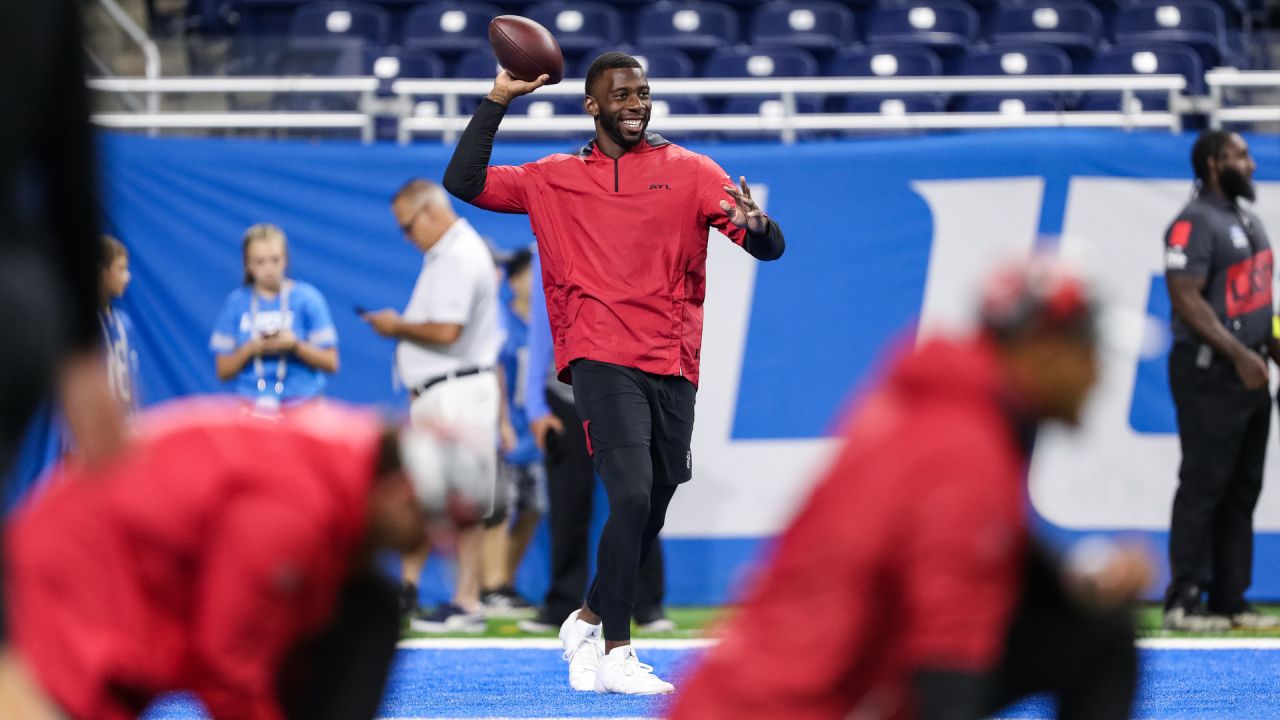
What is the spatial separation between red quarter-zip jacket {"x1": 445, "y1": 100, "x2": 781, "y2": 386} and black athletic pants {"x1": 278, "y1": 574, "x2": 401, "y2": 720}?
8.77 ft

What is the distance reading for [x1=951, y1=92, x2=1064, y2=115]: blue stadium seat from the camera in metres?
11.9

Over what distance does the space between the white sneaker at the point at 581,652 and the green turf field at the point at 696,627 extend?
1772 mm

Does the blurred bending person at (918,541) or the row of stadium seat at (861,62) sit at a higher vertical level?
the row of stadium seat at (861,62)

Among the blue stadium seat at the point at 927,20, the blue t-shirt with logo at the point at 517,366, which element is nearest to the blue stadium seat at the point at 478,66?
the blue stadium seat at the point at 927,20

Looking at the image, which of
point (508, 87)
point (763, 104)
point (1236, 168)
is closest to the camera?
point (508, 87)

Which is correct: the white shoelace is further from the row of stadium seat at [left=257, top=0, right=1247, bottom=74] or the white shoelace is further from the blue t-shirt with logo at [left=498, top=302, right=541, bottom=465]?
the row of stadium seat at [left=257, top=0, right=1247, bottom=74]

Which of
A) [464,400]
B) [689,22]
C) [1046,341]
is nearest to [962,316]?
[464,400]

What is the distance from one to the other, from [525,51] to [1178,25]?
315 inches

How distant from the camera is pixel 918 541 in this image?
2.60 m

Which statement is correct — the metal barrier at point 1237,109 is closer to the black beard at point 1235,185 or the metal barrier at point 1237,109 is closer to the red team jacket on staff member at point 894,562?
the black beard at point 1235,185

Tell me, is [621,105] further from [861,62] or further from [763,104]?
[861,62]

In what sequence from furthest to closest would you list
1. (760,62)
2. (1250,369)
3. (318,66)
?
1. (760,62)
2. (318,66)
3. (1250,369)

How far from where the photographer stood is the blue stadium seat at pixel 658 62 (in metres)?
12.0

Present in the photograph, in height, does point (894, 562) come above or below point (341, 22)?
below
